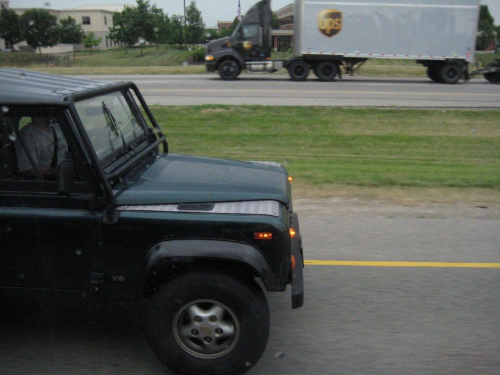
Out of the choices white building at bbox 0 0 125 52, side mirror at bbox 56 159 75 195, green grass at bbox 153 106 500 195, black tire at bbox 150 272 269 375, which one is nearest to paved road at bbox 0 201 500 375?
black tire at bbox 150 272 269 375

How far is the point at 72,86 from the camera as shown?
394 cm

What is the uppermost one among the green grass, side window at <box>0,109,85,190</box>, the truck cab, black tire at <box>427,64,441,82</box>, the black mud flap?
the truck cab

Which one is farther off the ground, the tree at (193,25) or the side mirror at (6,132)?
the tree at (193,25)

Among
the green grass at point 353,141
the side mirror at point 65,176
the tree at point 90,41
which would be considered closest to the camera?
the side mirror at point 65,176

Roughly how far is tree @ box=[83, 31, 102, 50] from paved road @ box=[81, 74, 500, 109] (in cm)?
854

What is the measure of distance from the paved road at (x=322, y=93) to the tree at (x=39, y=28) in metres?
3.40

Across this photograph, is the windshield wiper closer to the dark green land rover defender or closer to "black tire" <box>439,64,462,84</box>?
the dark green land rover defender

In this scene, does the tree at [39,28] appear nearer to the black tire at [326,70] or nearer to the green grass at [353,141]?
the green grass at [353,141]

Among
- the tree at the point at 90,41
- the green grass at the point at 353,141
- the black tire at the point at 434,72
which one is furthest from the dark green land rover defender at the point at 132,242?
the tree at the point at 90,41

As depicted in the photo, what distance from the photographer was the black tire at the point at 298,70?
25.9 metres

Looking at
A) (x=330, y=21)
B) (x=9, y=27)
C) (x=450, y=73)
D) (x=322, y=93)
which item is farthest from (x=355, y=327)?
(x=450, y=73)

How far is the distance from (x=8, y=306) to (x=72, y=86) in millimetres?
2043

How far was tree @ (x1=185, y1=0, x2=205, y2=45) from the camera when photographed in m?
35.3

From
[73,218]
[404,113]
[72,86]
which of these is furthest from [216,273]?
[404,113]
